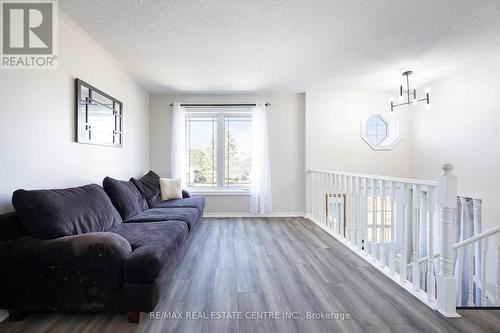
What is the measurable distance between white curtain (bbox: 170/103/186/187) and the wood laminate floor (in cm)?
198

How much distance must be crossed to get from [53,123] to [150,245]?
1504mm

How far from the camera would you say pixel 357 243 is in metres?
3.04

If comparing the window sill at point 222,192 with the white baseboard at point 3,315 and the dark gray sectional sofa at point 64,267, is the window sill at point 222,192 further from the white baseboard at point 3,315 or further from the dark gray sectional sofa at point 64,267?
the white baseboard at point 3,315

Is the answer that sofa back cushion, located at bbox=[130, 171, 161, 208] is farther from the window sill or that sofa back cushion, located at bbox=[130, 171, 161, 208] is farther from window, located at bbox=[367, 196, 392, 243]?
window, located at bbox=[367, 196, 392, 243]

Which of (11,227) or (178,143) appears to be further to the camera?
(178,143)

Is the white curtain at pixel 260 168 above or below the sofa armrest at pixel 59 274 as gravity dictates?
above

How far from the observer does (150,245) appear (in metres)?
1.87

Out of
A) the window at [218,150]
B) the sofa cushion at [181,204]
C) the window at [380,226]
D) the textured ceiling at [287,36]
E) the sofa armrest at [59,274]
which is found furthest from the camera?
the window at [218,150]

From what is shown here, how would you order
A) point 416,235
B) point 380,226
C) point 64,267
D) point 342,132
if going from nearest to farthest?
point 64,267
point 416,235
point 380,226
point 342,132

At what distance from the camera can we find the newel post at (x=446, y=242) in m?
1.76

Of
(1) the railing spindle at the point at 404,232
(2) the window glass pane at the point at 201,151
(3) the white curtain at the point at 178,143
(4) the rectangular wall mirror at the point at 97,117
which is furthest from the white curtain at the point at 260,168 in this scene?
(1) the railing spindle at the point at 404,232

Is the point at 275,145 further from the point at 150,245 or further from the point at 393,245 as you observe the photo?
the point at 150,245

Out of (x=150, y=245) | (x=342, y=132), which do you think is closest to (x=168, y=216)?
(x=150, y=245)

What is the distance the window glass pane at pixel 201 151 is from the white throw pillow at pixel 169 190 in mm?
824
